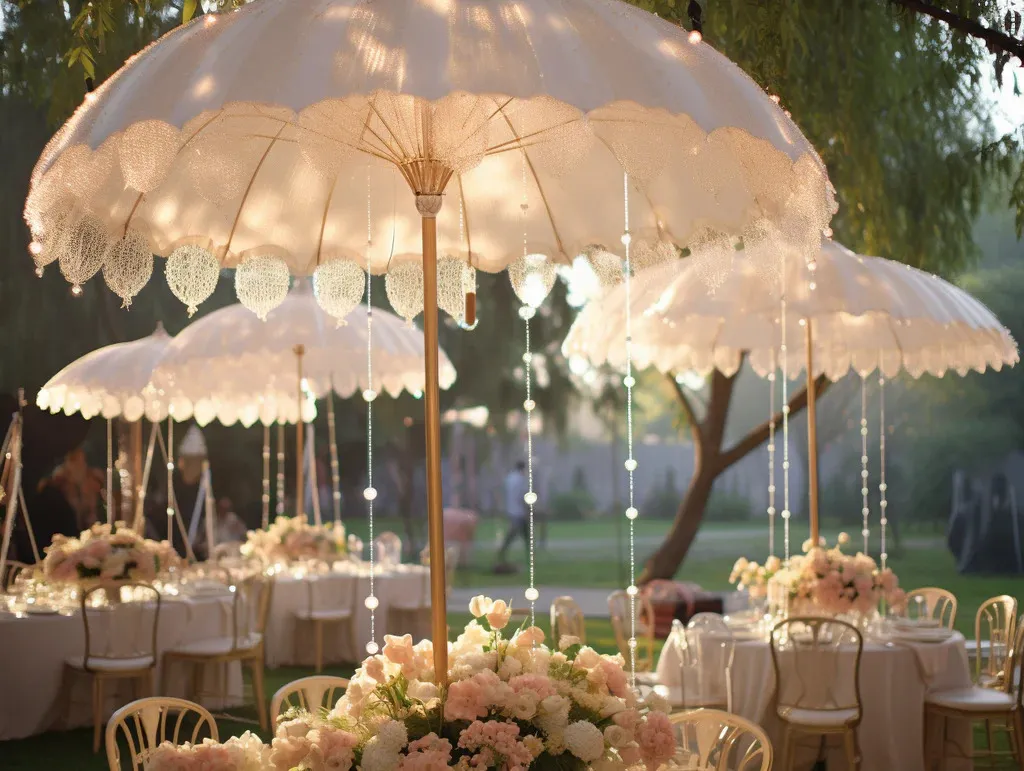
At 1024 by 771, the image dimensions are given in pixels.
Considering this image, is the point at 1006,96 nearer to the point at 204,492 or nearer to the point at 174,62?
the point at 204,492

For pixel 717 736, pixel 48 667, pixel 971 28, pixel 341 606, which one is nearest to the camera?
pixel 717 736

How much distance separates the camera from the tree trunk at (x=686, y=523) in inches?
524

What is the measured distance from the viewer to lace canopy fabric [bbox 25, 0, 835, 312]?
245 centimetres

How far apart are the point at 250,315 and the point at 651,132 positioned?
6.34 meters

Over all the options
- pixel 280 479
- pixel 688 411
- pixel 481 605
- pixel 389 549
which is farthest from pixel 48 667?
pixel 688 411

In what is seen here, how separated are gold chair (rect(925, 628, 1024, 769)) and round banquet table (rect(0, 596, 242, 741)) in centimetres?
442

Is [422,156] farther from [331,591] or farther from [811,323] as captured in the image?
[331,591]

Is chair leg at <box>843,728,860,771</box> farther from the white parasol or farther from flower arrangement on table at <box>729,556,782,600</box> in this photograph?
the white parasol

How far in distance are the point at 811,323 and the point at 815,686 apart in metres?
2.21

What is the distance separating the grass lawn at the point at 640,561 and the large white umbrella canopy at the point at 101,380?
4.74 m

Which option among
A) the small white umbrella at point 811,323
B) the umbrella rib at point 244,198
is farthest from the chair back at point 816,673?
the umbrella rib at point 244,198

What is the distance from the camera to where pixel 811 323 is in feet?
24.1

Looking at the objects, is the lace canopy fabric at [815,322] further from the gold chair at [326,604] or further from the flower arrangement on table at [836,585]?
the gold chair at [326,604]

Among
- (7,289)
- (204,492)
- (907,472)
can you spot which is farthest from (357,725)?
(907,472)
